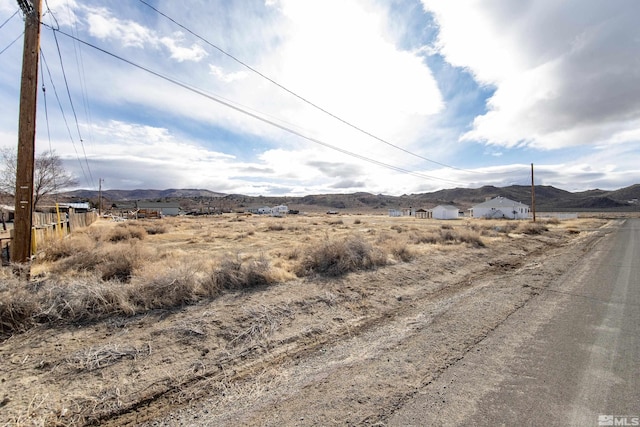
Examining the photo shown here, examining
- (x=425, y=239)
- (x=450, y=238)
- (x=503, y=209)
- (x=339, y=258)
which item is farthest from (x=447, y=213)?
(x=339, y=258)

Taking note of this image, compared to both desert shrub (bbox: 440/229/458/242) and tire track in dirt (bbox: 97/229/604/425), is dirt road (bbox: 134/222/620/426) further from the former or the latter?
desert shrub (bbox: 440/229/458/242)

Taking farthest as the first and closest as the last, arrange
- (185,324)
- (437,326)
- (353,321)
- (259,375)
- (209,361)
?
1. (353,321)
2. (437,326)
3. (185,324)
4. (209,361)
5. (259,375)

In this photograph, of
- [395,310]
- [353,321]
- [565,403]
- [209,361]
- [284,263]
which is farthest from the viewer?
[284,263]

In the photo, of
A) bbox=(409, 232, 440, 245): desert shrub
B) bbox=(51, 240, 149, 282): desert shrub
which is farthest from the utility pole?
bbox=(409, 232, 440, 245): desert shrub

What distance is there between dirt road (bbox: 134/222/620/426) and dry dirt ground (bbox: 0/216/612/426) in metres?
0.02

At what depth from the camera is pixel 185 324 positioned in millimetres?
5539

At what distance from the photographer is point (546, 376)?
4.00 m

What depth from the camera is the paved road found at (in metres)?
3.26

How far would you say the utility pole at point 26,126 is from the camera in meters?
7.39

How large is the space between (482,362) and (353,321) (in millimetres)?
2522

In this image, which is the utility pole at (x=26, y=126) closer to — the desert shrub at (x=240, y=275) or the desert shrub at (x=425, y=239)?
the desert shrub at (x=240, y=275)

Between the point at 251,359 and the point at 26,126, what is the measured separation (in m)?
7.75

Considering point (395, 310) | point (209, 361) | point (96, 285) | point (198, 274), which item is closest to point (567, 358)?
point (395, 310)

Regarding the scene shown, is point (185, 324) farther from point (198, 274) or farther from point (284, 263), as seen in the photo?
point (284, 263)
